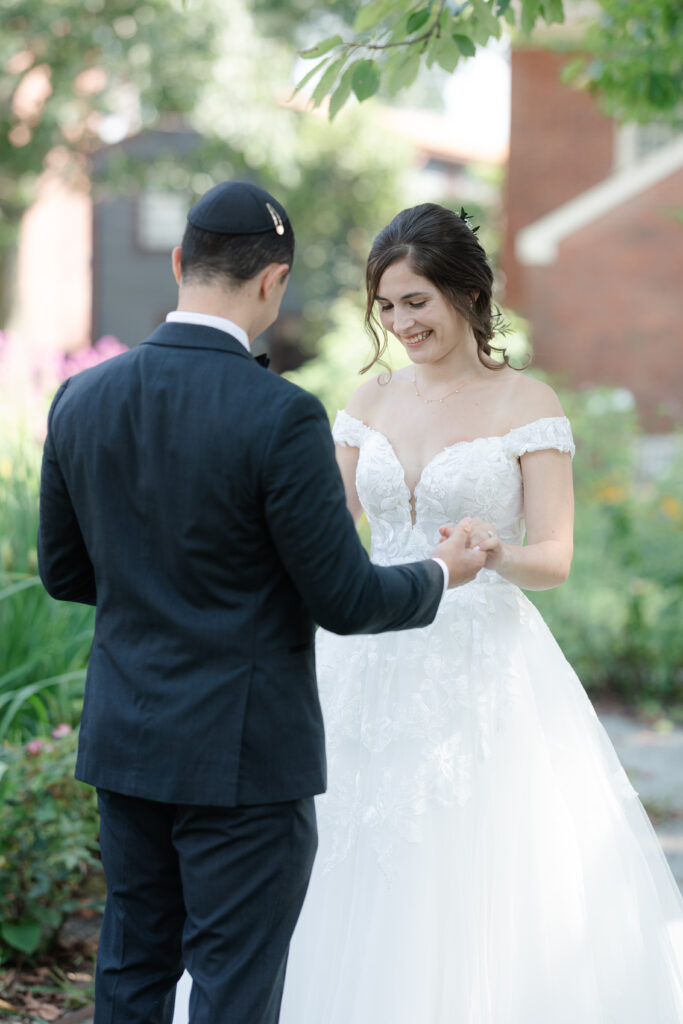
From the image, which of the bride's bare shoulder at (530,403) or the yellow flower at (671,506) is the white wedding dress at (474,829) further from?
the yellow flower at (671,506)

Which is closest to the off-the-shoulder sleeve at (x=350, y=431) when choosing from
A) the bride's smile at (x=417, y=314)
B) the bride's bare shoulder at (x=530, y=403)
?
the bride's smile at (x=417, y=314)

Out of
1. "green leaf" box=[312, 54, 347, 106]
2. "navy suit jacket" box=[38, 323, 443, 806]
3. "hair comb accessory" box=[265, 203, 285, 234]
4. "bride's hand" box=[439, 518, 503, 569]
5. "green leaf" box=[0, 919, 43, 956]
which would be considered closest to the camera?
"navy suit jacket" box=[38, 323, 443, 806]

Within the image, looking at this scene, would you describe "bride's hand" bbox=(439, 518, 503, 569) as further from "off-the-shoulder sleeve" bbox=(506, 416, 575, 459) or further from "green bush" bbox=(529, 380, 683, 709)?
"green bush" bbox=(529, 380, 683, 709)

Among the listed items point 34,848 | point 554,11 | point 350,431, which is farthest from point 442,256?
point 34,848

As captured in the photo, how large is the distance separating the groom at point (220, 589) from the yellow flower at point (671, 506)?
224 inches

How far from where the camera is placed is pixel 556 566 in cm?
284

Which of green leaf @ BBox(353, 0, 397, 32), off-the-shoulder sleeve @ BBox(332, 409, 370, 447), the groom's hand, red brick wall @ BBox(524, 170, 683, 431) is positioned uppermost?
red brick wall @ BBox(524, 170, 683, 431)

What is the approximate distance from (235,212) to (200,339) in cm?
24

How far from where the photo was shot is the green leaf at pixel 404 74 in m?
3.35

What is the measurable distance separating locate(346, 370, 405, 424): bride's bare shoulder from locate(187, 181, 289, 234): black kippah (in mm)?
1226

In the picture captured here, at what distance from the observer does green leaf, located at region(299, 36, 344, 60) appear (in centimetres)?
316

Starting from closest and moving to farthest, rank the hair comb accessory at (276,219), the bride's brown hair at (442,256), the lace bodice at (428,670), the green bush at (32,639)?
the hair comb accessory at (276,219) < the lace bodice at (428,670) < the bride's brown hair at (442,256) < the green bush at (32,639)

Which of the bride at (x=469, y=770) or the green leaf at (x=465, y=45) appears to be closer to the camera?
the bride at (x=469, y=770)

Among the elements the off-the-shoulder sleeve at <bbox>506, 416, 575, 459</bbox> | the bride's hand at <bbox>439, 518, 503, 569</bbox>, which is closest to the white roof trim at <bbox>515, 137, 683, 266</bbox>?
the off-the-shoulder sleeve at <bbox>506, 416, 575, 459</bbox>
